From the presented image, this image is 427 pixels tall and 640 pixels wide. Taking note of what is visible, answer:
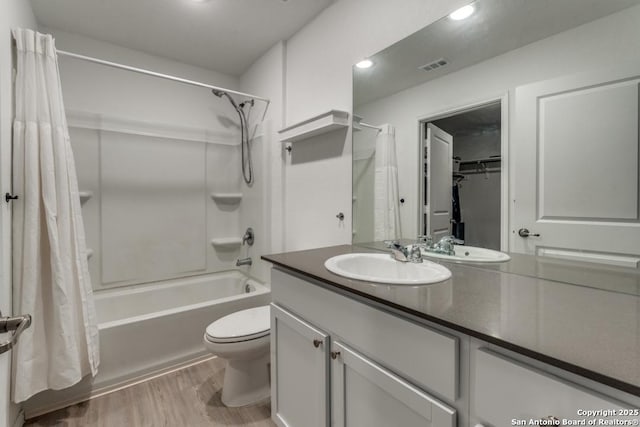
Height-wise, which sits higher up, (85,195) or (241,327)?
(85,195)

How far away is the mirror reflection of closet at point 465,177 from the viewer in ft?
4.02

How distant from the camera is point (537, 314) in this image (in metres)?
0.74

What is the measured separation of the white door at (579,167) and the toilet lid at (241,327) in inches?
53.2

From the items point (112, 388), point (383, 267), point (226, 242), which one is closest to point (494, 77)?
point (383, 267)

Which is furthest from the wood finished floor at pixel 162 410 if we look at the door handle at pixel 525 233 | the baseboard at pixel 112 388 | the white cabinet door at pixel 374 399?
the door handle at pixel 525 233

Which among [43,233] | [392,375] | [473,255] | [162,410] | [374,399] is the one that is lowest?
[162,410]

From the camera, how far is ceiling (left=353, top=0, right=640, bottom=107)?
1.04 meters

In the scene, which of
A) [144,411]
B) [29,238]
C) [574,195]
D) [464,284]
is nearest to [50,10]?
[29,238]

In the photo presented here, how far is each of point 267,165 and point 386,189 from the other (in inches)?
51.1

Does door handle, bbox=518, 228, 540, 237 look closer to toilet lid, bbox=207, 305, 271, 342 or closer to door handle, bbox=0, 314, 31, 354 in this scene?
toilet lid, bbox=207, 305, 271, 342

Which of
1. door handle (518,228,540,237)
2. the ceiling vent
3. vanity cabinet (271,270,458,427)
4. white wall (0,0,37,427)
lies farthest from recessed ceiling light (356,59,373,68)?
white wall (0,0,37,427)

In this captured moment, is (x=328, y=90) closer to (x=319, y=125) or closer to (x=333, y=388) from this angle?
(x=319, y=125)

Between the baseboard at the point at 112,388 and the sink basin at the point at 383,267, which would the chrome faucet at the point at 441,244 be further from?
the baseboard at the point at 112,388

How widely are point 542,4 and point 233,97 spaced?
2.56 metres
